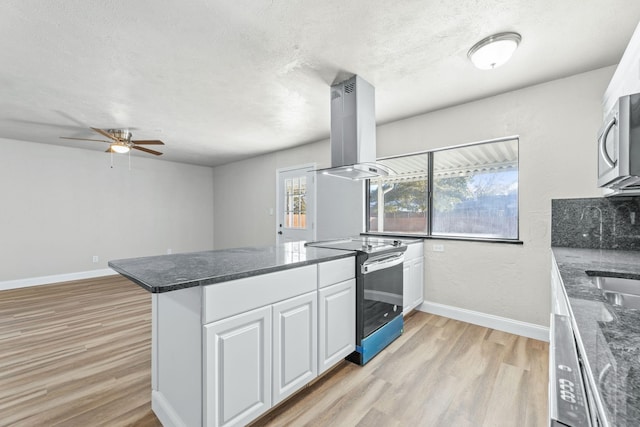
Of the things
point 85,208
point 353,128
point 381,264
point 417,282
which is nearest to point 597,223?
point 417,282

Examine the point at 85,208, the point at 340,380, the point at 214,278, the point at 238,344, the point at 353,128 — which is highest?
A: the point at 353,128

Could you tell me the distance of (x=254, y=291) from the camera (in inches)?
58.7

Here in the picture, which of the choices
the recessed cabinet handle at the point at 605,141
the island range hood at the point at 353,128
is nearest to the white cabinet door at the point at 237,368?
the island range hood at the point at 353,128

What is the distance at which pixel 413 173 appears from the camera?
362cm

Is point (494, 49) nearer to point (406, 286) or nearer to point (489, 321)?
point (406, 286)

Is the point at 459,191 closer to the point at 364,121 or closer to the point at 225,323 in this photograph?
the point at 364,121

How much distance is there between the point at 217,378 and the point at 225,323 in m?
0.25

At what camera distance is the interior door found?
4.82 meters

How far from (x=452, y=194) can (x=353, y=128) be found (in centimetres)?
156

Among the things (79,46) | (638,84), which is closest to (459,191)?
(638,84)

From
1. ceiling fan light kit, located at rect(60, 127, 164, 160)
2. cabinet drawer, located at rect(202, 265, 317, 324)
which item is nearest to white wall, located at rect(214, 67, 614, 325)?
cabinet drawer, located at rect(202, 265, 317, 324)

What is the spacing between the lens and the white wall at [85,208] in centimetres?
455

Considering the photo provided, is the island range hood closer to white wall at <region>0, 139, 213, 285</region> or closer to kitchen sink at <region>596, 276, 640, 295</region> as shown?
kitchen sink at <region>596, 276, 640, 295</region>

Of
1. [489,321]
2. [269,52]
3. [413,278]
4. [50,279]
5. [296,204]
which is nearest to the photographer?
[269,52]
